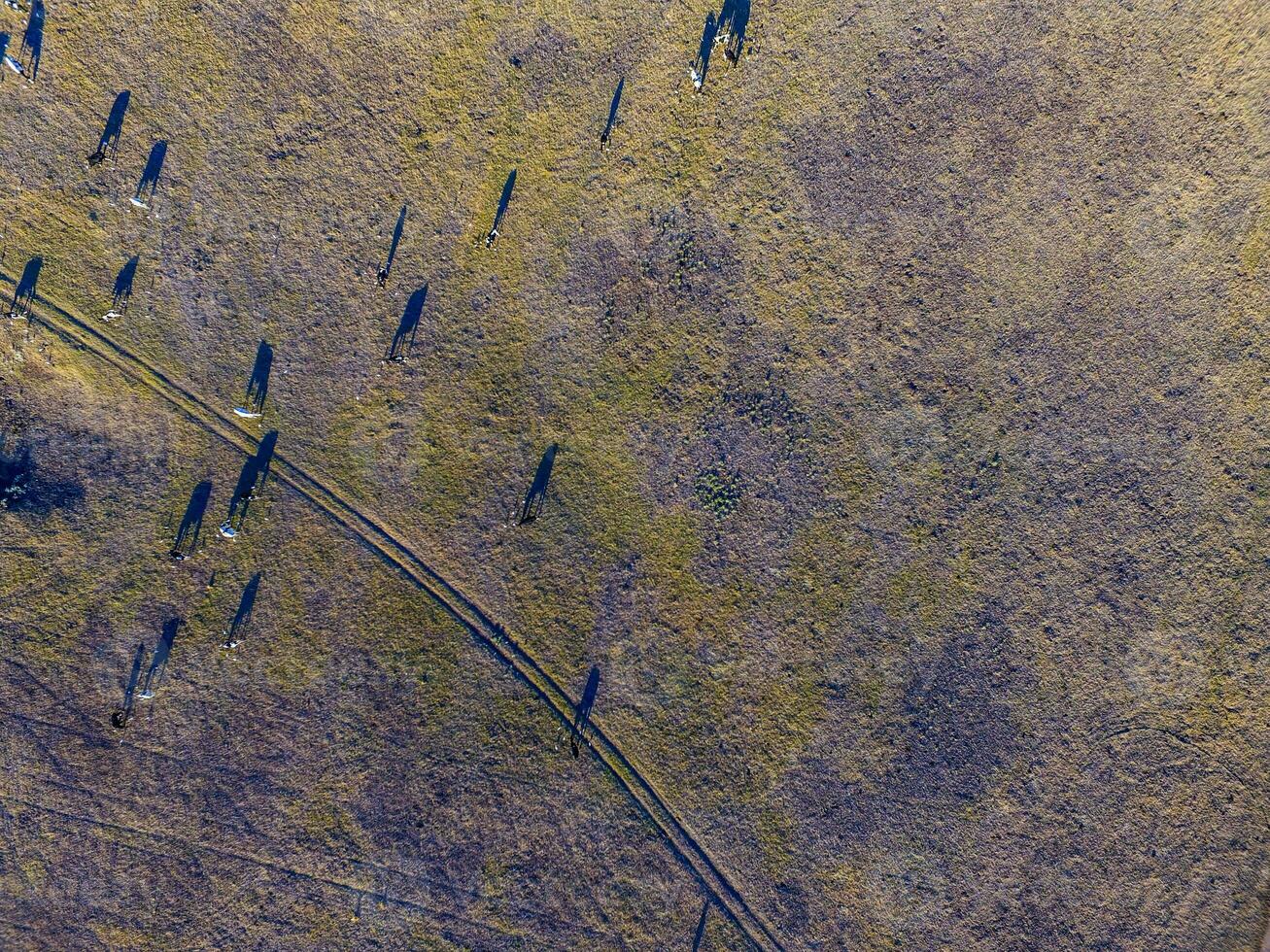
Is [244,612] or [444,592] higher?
[444,592]

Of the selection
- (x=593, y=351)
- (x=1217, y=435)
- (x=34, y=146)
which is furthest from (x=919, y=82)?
(x=34, y=146)

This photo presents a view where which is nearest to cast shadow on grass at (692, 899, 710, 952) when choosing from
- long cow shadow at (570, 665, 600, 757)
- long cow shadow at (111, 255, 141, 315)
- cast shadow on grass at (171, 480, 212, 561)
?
long cow shadow at (570, 665, 600, 757)

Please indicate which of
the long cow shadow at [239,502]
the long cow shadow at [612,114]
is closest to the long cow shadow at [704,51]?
the long cow shadow at [612,114]

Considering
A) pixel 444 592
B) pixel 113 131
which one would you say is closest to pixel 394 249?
pixel 113 131

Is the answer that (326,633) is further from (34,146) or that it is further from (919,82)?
(919,82)

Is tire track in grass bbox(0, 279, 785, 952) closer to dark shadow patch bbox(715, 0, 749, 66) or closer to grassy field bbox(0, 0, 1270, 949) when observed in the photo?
grassy field bbox(0, 0, 1270, 949)

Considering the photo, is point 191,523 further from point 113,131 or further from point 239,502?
point 113,131
